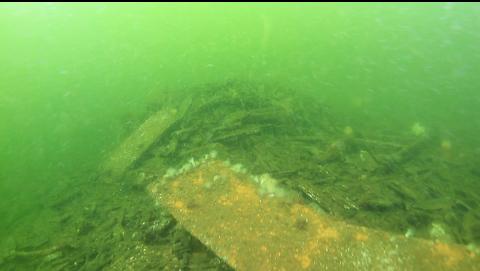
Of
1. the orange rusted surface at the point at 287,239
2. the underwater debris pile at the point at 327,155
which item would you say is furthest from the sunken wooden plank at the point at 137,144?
the orange rusted surface at the point at 287,239

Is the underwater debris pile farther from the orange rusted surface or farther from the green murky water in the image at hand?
the orange rusted surface

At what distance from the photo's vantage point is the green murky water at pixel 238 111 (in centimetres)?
428

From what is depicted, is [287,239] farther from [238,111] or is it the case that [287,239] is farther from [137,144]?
[137,144]

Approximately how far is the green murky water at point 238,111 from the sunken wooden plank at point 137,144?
0.58 feet

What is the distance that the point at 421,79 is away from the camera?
7.93 m

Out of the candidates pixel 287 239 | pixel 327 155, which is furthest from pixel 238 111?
pixel 287 239

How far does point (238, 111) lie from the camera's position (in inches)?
239

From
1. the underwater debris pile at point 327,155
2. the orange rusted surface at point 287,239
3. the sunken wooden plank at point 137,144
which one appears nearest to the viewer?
the orange rusted surface at point 287,239

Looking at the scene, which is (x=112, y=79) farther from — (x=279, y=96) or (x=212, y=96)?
(x=279, y=96)

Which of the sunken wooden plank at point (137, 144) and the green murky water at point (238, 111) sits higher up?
the sunken wooden plank at point (137, 144)

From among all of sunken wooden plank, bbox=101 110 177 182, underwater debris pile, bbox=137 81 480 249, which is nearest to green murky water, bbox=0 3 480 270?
underwater debris pile, bbox=137 81 480 249

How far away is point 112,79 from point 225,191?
531 centimetres

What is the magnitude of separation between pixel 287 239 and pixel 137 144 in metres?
3.09

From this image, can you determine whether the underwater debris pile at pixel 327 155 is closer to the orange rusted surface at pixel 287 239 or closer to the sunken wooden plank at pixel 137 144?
the sunken wooden plank at pixel 137 144
